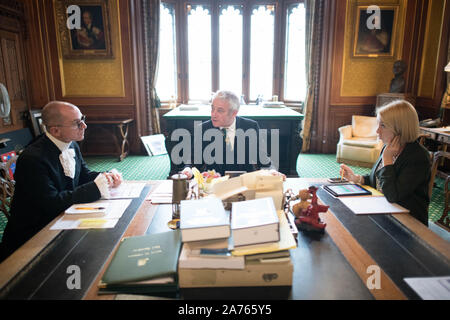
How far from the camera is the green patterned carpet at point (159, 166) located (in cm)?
517

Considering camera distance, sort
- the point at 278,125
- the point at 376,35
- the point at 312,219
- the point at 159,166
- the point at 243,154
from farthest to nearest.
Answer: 1. the point at 376,35
2. the point at 159,166
3. the point at 278,125
4. the point at 243,154
5. the point at 312,219

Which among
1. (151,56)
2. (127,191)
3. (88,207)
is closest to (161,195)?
(127,191)

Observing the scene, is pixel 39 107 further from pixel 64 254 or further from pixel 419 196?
pixel 419 196

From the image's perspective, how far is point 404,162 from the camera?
1930 mm

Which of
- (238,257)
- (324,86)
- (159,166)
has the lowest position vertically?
(159,166)

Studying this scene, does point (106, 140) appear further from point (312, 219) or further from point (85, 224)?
point (312, 219)

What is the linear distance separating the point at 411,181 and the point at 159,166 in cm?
454

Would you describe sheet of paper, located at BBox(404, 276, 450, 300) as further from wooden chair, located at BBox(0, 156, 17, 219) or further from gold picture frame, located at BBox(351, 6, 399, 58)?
gold picture frame, located at BBox(351, 6, 399, 58)

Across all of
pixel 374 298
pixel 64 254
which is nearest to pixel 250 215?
pixel 374 298

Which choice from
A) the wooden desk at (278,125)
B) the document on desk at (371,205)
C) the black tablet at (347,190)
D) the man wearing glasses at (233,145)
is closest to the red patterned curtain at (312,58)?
the wooden desk at (278,125)

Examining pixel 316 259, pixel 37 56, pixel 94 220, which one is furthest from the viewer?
pixel 37 56

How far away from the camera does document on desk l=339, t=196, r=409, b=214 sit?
1.68m

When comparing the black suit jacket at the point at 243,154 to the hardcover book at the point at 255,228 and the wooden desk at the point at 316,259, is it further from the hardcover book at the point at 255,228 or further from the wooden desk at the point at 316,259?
the hardcover book at the point at 255,228

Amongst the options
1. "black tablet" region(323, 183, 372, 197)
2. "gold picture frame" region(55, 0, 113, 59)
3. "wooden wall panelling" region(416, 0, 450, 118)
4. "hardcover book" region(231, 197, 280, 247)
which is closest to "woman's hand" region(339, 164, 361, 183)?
"black tablet" region(323, 183, 372, 197)
